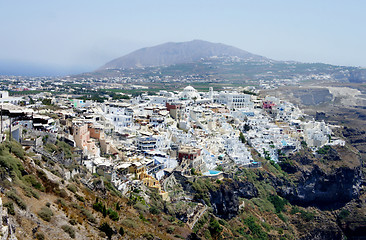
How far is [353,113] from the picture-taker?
7850 cm

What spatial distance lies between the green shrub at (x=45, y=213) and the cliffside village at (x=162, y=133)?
6.15 meters

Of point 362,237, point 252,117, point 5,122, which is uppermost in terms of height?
point 5,122

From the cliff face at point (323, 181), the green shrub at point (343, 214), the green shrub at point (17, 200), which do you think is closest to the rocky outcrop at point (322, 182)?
the cliff face at point (323, 181)

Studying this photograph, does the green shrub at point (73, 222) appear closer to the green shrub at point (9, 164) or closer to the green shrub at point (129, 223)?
the green shrub at point (9, 164)

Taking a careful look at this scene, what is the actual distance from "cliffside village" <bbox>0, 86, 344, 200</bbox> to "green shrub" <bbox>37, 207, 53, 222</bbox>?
6.15 m

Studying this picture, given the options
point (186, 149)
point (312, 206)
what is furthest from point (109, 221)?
point (312, 206)

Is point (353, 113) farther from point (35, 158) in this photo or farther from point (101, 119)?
point (35, 158)

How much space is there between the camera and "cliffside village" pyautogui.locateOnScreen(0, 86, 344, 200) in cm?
2297

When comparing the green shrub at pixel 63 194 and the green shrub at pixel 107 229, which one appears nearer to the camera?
the green shrub at pixel 107 229

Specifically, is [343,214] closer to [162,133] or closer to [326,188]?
[326,188]

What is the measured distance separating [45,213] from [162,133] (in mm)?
19571

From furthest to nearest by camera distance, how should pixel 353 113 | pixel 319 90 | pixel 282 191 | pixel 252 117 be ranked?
pixel 319 90
pixel 353 113
pixel 252 117
pixel 282 191

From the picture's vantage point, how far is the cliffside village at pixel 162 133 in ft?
75.4

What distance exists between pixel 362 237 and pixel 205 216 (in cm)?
1889
